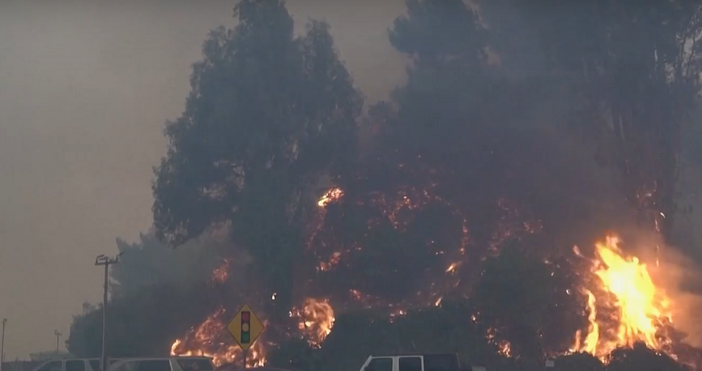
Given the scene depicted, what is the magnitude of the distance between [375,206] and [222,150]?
11368mm

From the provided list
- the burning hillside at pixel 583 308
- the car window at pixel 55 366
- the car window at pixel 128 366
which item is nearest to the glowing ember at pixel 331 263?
the burning hillside at pixel 583 308

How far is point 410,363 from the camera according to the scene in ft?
106

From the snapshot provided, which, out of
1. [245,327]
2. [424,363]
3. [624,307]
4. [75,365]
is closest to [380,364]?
[424,363]

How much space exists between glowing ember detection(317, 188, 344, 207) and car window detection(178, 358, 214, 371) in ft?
75.1

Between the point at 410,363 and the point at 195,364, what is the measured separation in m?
14.4

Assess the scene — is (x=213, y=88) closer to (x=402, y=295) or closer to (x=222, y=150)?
(x=222, y=150)

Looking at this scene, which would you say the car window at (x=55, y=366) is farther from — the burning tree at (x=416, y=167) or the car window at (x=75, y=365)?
the burning tree at (x=416, y=167)

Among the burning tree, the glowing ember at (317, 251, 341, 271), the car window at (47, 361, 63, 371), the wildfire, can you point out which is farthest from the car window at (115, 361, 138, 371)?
the wildfire

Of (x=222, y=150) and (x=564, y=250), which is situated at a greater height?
(x=222, y=150)

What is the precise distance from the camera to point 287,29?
6581 cm

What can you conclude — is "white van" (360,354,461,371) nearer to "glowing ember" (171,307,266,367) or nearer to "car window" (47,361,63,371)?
"car window" (47,361,63,371)

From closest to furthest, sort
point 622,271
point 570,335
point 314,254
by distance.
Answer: point 570,335, point 622,271, point 314,254

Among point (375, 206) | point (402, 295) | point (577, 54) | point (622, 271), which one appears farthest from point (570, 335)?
point (577, 54)

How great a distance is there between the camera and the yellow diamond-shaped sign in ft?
85.9
